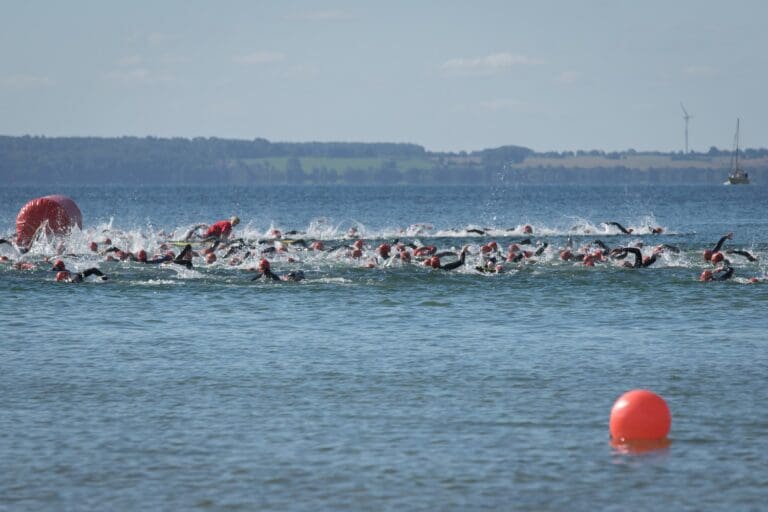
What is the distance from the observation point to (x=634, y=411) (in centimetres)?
1293

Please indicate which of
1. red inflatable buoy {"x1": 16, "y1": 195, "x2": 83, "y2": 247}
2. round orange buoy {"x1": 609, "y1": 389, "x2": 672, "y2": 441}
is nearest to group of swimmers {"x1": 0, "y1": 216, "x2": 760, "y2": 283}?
red inflatable buoy {"x1": 16, "y1": 195, "x2": 83, "y2": 247}

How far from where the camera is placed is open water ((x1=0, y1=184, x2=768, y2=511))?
11.6m

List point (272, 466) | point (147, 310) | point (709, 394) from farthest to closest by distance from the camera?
point (147, 310) → point (709, 394) → point (272, 466)

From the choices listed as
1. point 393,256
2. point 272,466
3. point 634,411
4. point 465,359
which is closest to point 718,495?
point 634,411

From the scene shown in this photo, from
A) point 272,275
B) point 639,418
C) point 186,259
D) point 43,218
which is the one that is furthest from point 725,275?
point 43,218

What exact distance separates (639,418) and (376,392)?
14.2 feet

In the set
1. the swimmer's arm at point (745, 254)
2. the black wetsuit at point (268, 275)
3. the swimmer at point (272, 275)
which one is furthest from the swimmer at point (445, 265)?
the swimmer's arm at point (745, 254)

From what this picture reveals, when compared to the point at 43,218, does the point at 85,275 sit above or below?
below

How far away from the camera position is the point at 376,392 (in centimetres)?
1609

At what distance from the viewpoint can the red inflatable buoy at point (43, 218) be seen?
44.4 m

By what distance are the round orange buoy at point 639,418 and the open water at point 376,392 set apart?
12.0 inches

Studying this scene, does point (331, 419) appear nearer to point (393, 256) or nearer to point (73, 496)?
point (73, 496)

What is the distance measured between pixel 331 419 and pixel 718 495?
16.5ft

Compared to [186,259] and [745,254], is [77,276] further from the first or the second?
[745,254]
